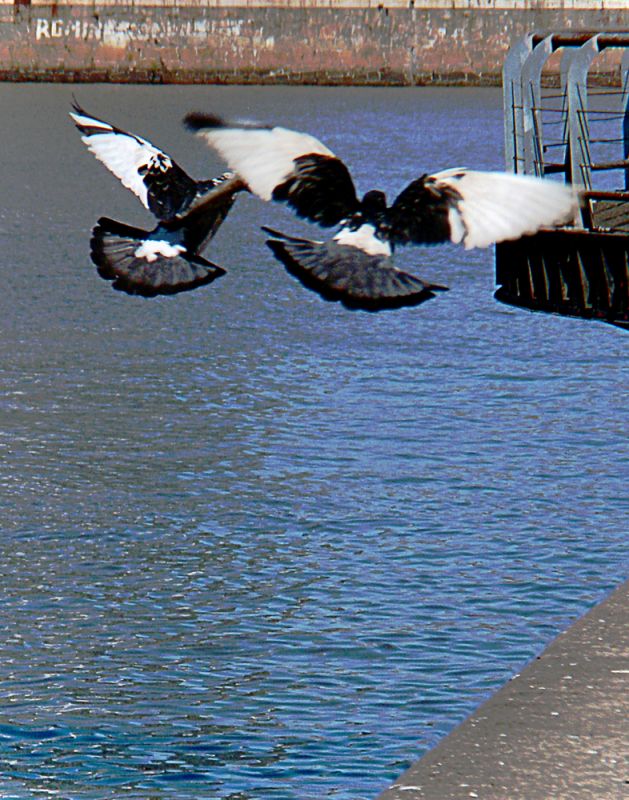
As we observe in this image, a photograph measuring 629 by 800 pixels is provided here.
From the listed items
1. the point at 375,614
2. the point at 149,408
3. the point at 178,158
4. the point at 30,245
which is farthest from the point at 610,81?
the point at 375,614

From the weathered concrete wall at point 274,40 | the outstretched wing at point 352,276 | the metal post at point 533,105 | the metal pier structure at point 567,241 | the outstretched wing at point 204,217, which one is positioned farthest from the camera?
the weathered concrete wall at point 274,40

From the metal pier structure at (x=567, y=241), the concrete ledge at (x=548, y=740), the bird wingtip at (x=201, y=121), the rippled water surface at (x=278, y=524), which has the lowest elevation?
the rippled water surface at (x=278, y=524)

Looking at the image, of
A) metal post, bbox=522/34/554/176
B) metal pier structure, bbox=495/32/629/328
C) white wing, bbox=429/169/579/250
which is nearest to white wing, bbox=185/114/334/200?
white wing, bbox=429/169/579/250

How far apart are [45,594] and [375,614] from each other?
1.81 m

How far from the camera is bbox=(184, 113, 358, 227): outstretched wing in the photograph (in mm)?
5711

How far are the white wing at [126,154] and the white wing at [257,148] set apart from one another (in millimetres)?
756

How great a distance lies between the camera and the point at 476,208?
18.6ft

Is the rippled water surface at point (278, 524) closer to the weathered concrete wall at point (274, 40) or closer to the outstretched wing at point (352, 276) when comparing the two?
the outstretched wing at point (352, 276)

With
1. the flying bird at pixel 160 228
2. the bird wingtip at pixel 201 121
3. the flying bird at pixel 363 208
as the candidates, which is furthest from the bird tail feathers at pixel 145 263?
the bird wingtip at pixel 201 121

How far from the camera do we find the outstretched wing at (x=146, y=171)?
21.7ft

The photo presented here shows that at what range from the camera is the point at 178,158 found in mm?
32031

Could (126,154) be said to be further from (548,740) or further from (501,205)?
(548,740)

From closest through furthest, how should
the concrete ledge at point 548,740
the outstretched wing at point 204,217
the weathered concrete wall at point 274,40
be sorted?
the concrete ledge at point 548,740 < the outstretched wing at point 204,217 < the weathered concrete wall at point 274,40

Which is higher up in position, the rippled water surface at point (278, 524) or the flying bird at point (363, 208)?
the flying bird at point (363, 208)
